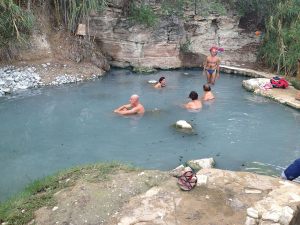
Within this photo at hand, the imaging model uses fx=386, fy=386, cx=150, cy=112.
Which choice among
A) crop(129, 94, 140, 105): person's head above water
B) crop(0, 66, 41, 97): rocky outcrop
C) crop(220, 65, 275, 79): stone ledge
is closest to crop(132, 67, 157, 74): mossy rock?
crop(220, 65, 275, 79): stone ledge

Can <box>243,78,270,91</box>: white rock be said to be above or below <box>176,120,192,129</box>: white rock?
above

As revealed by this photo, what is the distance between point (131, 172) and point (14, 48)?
8.08m

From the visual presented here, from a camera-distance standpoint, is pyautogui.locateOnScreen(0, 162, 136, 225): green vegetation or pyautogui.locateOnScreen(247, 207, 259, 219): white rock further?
pyautogui.locateOnScreen(0, 162, 136, 225): green vegetation

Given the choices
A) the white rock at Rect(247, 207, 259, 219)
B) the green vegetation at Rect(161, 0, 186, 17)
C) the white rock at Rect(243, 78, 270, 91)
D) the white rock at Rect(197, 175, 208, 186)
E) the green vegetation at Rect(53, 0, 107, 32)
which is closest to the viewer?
the white rock at Rect(247, 207, 259, 219)

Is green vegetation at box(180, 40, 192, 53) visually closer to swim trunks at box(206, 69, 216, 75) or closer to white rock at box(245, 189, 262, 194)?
swim trunks at box(206, 69, 216, 75)

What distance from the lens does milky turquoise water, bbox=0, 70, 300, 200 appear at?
766 cm

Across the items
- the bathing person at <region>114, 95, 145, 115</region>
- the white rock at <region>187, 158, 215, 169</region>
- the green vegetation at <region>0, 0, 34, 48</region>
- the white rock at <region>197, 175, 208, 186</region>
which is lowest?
the white rock at <region>187, 158, 215, 169</region>

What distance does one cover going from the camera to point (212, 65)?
12656 mm

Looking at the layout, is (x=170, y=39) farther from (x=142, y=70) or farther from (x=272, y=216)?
(x=272, y=216)

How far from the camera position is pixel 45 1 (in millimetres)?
13406

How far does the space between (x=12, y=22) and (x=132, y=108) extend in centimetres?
482

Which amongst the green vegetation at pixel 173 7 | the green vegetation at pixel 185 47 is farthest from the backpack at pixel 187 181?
the green vegetation at pixel 173 7

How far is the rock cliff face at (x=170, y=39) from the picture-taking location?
1465 centimetres

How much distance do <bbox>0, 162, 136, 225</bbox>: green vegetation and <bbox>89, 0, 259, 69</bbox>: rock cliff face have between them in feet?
28.8
